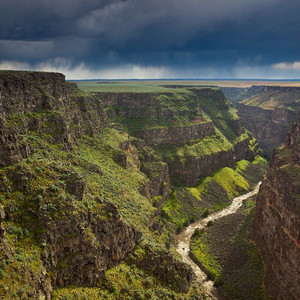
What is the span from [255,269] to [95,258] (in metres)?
62.7

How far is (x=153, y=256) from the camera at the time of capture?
67062 millimetres

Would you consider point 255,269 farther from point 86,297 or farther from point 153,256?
point 86,297

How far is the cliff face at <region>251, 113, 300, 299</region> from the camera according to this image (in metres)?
80.2

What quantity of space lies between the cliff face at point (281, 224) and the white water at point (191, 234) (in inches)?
772

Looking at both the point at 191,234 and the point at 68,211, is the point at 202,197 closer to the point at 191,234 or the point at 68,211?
the point at 191,234

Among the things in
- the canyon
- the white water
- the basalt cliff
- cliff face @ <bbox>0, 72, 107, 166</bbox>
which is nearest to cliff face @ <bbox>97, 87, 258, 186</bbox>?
the canyon

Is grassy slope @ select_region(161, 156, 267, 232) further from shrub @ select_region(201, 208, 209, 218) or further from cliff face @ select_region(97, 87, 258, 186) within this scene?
cliff face @ select_region(97, 87, 258, 186)

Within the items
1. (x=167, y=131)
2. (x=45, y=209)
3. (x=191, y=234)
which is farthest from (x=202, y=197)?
(x=45, y=209)

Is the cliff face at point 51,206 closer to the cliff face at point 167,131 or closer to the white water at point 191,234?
the white water at point 191,234

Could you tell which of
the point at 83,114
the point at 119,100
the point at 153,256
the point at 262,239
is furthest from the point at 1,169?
the point at 119,100

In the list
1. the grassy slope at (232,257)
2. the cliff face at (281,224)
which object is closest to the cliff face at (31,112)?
the grassy slope at (232,257)

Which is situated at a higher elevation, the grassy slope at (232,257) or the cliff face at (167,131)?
the cliff face at (167,131)

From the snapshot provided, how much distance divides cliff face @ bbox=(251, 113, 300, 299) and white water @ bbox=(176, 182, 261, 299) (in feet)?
64.3

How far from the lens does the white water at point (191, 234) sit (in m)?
97.9
